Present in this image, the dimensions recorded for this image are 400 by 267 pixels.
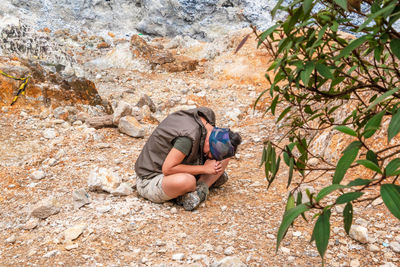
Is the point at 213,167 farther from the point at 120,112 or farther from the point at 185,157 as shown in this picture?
the point at 120,112

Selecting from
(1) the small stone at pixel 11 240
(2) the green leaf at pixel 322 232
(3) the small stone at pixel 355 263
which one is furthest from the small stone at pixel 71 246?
(2) the green leaf at pixel 322 232

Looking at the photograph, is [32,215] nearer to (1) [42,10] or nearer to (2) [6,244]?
(2) [6,244]

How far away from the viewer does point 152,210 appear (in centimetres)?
295

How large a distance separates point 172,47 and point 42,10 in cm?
590

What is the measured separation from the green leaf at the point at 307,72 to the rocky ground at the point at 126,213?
2.92ft

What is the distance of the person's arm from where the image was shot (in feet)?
9.24

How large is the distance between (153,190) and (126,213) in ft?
0.98

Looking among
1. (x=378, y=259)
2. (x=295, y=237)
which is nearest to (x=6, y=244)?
(x=295, y=237)

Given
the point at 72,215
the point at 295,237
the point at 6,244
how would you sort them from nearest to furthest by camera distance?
1. the point at 295,237
2. the point at 6,244
3. the point at 72,215

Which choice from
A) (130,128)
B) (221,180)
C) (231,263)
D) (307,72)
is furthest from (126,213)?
(307,72)

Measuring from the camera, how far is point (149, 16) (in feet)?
40.5

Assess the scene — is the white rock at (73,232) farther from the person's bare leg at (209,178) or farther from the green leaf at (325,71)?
the green leaf at (325,71)

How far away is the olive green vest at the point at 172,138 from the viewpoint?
2.82 meters

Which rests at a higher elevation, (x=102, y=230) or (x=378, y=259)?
(x=378, y=259)
